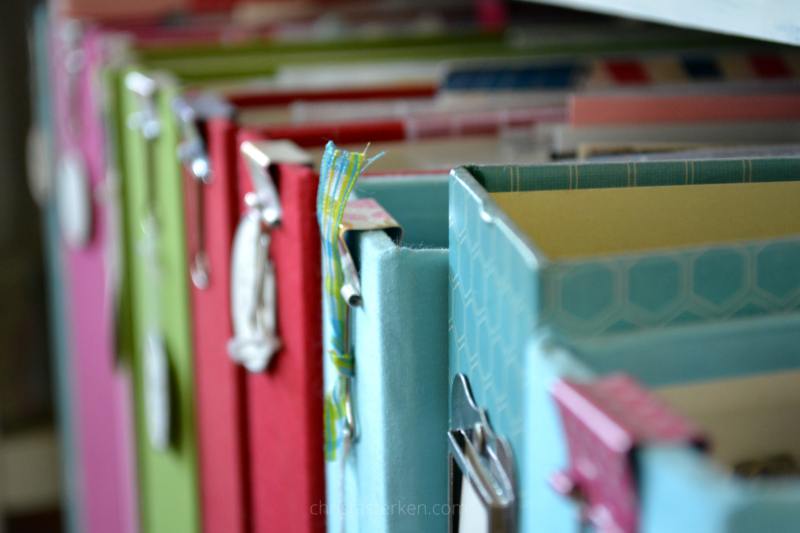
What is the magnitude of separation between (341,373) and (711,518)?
270 mm

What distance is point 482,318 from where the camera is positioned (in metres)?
0.34

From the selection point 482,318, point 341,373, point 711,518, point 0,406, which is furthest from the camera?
point 0,406

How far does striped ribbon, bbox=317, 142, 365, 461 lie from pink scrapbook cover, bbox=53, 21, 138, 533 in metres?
0.68

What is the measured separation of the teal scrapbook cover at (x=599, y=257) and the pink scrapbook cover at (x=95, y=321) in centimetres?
82

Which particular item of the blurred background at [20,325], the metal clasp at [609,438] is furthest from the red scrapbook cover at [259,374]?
the blurred background at [20,325]

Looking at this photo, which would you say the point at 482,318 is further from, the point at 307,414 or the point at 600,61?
the point at 600,61

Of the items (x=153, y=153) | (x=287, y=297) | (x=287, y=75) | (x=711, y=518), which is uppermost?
(x=287, y=75)

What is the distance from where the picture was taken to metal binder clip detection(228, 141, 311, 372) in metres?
0.51

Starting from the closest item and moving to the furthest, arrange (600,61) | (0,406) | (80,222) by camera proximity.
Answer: (600,61), (80,222), (0,406)

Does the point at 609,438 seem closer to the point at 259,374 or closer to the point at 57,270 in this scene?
the point at 259,374

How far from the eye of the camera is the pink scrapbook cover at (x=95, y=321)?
1156mm

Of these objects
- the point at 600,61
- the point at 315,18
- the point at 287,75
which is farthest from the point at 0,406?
the point at 600,61

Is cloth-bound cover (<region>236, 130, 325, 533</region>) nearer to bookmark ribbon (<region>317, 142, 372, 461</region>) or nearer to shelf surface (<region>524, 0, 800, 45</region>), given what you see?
bookmark ribbon (<region>317, 142, 372, 461</region>)

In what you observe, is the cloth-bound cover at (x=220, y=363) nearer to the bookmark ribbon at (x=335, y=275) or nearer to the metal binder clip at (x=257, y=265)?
the metal binder clip at (x=257, y=265)
